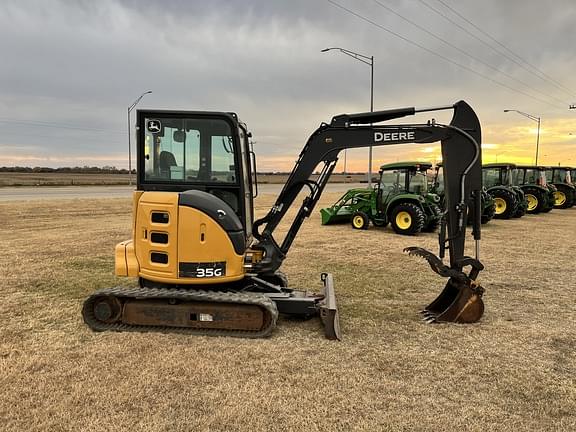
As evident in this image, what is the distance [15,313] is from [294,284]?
413 centimetres

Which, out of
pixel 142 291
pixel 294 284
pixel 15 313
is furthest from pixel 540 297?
pixel 15 313

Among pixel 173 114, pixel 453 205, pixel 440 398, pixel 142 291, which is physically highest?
pixel 173 114

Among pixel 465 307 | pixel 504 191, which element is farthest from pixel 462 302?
pixel 504 191

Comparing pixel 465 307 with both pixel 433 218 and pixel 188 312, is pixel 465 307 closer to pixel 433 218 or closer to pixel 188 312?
pixel 188 312

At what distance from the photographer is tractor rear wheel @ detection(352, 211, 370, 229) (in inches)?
601

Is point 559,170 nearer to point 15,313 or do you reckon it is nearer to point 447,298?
point 447,298

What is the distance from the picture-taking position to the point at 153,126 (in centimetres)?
543

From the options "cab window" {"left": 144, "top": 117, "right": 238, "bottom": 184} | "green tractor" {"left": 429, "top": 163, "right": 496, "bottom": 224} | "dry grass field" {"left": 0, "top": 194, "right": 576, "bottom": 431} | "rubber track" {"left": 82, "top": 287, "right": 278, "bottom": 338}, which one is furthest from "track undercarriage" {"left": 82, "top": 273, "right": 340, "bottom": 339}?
"green tractor" {"left": 429, "top": 163, "right": 496, "bottom": 224}

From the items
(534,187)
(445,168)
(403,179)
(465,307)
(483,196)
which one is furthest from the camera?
(534,187)

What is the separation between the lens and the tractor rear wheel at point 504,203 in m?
19.1

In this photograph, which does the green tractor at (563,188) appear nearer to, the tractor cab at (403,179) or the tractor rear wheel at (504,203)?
the tractor rear wheel at (504,203)

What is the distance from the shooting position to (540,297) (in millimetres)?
7121

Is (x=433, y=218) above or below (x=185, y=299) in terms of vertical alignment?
above

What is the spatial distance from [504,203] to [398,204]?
24.2ft
